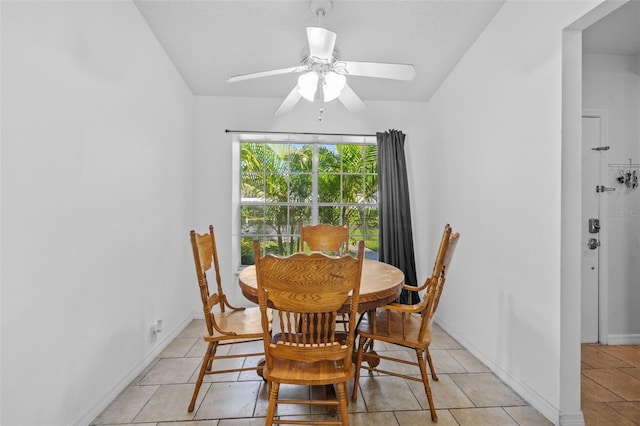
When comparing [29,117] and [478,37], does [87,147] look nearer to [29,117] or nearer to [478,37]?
[29,117]

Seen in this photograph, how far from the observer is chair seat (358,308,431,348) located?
168cm

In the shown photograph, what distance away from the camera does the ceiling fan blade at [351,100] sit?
2064mm

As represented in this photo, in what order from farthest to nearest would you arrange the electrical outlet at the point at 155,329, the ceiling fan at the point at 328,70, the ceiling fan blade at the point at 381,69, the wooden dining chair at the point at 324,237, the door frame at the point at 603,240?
the wooden dining chair at the point at 324,237
the door frame at the point at 603,240
the electrical outlet at the point at 155,329
the ceiling fan blade at the point at 381,69
the ceiling fan at the point at 328,70

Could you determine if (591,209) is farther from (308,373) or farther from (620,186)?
(308,373)

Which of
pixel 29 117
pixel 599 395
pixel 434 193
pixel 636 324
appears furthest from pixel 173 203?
pixel 636 324

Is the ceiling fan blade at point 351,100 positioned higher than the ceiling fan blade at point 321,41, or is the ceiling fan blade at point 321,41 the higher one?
the ceiling fan blade at point 321,41

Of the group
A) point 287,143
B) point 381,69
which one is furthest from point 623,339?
point 287,143

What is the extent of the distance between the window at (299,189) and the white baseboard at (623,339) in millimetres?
2310

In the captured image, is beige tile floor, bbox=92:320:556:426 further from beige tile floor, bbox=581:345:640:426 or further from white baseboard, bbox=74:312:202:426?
beige tile floor, bbox=581:345:640:426

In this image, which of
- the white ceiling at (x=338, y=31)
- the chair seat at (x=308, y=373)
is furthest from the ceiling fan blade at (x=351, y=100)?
the chair seat at (x=308, y=373)

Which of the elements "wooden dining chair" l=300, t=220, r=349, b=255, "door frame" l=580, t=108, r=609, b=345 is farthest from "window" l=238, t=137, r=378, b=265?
"door frame" l=580, t=108, r=609, b=345

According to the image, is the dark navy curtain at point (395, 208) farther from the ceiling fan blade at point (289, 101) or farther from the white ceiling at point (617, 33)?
the white ceiling at point (617, 33)

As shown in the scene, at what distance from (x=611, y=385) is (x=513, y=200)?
1.39 meters

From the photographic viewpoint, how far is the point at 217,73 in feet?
9.48
